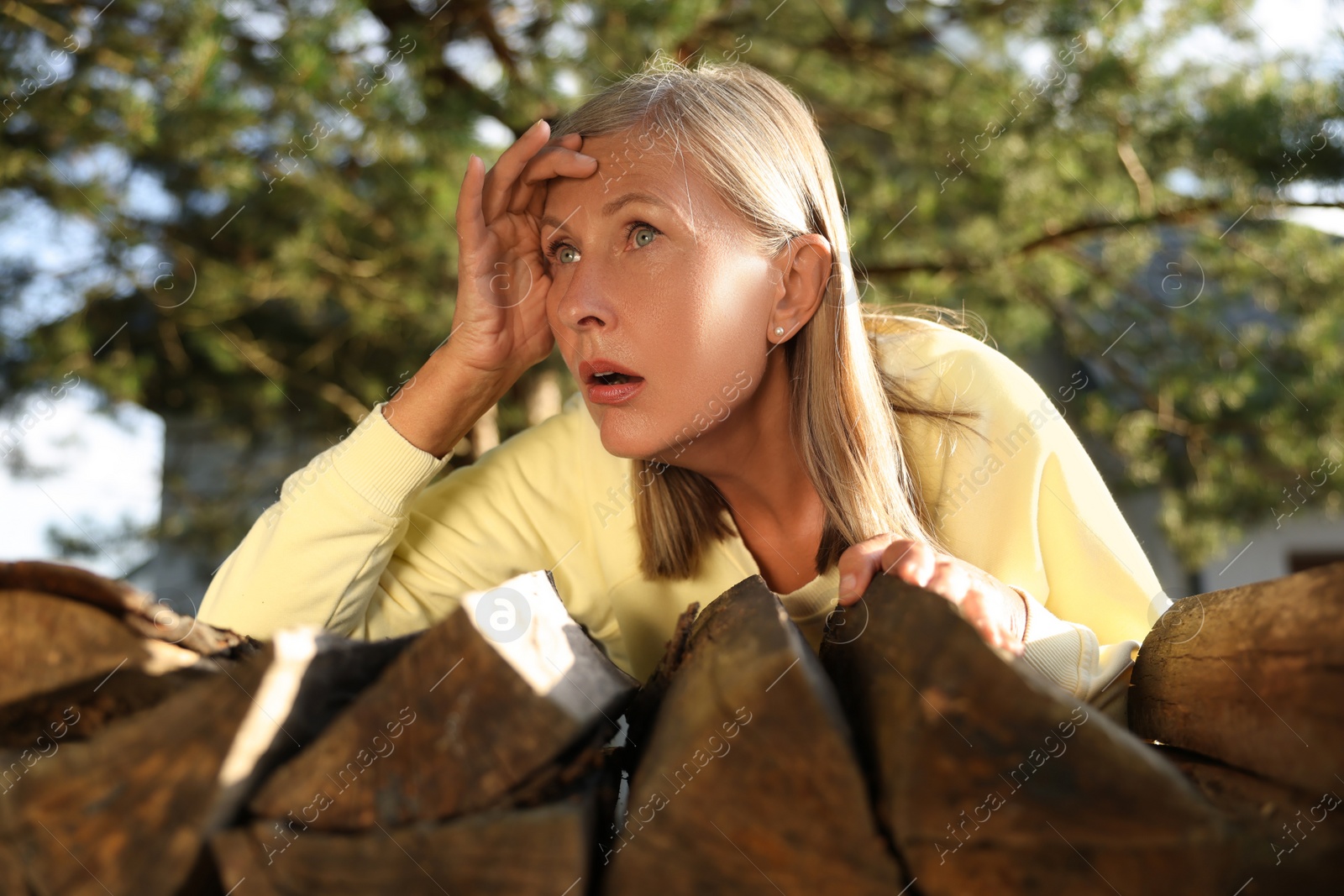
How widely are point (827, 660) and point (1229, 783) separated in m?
0.31

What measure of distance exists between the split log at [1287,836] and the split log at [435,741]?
0.44 m

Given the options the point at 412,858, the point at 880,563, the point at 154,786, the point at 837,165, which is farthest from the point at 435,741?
the point at 837,165

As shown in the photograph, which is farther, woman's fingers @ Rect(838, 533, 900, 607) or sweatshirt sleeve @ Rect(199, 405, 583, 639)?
sweatshirt sleeve @ Rect(199, 405, 583, 639)

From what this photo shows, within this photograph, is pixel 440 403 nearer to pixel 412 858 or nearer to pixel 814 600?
pixel 814 600

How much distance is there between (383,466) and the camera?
130 centimetres

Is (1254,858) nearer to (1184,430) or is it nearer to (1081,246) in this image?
(1184,430)

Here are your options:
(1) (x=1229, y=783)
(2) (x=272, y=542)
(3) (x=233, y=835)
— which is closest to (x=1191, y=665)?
(1) (x=1229, y=783)

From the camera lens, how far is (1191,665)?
85cm

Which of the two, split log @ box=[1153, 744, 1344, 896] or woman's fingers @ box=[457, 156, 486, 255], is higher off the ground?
woman's fingers @ box=[457, 156, 486, 255]

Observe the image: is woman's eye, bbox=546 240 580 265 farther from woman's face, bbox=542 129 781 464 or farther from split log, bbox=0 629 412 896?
split log, bbox=0 629 412 896

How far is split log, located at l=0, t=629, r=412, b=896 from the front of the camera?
638 mm

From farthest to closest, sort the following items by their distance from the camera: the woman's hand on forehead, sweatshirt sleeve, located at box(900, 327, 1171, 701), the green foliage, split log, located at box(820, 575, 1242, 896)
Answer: the green foliage, the woman's hand on forehead, sweatshirt sleeve, located at box(900, 327, 1171, 701), split log, located at box(820, 575, 1242, 896)

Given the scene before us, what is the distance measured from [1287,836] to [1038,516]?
0.63 meters

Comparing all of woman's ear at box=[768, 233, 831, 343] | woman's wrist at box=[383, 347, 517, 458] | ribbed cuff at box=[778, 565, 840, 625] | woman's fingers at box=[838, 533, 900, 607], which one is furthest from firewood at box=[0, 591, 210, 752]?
woman's ear at box=[768, 233, 831, 343]
